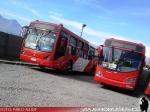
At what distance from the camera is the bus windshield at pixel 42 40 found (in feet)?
63.0

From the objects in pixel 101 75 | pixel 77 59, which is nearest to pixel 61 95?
pixel 101 75

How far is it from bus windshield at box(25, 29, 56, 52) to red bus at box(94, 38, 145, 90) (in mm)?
3311

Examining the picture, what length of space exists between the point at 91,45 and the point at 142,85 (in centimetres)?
600

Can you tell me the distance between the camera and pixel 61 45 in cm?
1972

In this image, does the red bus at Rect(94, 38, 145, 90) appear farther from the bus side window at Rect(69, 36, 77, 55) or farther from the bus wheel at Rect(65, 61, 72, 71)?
the bus wheel at Rect(65, 61, 72, 71)

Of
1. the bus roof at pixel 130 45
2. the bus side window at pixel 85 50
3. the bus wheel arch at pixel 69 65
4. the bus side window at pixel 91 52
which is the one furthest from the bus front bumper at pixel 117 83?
the bus side window at pixel 91 52

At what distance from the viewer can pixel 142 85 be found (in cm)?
2802

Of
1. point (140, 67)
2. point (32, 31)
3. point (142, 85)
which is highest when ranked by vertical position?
point (32, 31)

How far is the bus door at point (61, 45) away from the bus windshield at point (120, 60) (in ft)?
10.2

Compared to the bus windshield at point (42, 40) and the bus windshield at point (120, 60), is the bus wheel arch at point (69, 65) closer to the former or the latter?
the bus windshield at point (42, 40)

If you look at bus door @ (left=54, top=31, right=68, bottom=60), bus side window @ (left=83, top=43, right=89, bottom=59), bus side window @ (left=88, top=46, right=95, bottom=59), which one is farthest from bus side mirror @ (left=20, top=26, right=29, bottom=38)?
bus side window @ (left=88, top=46, right=95, bottom=59)

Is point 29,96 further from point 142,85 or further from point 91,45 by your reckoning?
point 142,85

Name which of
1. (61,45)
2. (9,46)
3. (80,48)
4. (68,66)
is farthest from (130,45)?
(9,46)

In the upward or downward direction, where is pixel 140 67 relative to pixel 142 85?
upward
